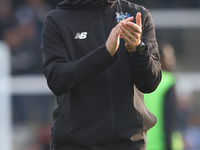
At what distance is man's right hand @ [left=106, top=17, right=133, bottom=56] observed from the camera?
6.77 ft

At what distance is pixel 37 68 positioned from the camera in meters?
7.11

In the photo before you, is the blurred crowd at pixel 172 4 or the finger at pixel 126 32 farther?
the blurred crowd at pixel 172 4

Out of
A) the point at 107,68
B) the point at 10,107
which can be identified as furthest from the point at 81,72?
the point at 10,107

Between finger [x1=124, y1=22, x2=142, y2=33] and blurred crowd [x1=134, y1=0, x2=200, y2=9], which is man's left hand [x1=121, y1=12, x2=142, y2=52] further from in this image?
blurred crowd [x1=134, y1=0, x2=200, y2=9]

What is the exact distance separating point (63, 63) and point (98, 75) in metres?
0.16

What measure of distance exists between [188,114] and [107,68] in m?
5.08

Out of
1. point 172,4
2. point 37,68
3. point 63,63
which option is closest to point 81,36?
point 63,63

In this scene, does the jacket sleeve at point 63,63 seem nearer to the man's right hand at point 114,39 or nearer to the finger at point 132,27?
the man's right hand at point 114,39

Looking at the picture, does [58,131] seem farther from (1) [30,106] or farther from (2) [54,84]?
(1) [30,106]

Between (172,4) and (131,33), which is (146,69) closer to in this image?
(131,33)

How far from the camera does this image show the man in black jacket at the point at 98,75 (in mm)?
2121

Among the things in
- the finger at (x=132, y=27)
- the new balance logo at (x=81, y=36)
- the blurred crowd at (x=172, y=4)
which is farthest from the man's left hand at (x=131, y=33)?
the blurred crowd at (x=172, y=4)

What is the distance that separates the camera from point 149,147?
3754 millimetres

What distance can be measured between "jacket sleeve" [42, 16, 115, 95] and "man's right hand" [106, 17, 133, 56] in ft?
0.07
